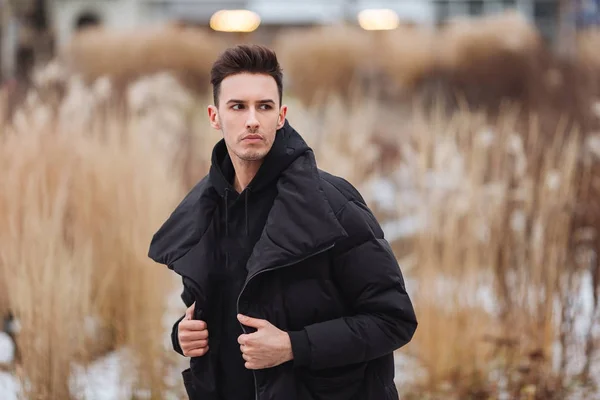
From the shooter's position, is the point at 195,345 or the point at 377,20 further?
the point at 377,20

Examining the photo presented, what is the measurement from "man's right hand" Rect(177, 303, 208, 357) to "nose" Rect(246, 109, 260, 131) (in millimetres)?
384

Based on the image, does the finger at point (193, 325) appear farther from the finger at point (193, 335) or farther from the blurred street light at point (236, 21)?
the blurred street light at point (236, 21)

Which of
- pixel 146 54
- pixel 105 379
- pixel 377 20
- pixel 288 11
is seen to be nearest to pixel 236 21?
pixel 146 54

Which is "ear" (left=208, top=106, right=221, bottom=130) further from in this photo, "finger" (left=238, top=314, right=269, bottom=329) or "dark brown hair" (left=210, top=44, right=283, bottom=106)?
"finger" (left=238, top=314, right=269, bottom=329)

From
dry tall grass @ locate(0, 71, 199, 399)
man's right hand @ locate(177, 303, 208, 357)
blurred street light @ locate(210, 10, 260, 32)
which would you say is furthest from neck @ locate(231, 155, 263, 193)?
blurred street light @ locate(210, 10, 260, 32)

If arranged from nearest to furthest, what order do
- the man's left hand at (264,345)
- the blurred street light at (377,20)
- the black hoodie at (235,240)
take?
1. the man's left hand at (264,345)
2. the black hoodie at (235,240)
3. the blurred street light at (377,20)

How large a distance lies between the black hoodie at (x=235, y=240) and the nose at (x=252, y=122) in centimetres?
7

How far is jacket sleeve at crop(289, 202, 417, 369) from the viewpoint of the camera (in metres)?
1.64

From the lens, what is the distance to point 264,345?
1.62 metres

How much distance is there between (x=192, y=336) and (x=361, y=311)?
343 millimetres

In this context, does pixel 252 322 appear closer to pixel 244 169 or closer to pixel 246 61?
pixel 244 169

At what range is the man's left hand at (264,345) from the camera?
63.9 inches

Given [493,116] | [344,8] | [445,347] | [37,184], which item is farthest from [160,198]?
[344,8]

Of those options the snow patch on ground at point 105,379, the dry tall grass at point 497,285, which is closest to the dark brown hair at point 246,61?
Answer: the snow patch on ground at point 105,379
